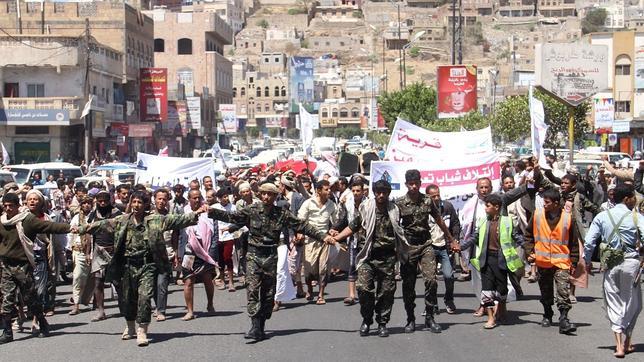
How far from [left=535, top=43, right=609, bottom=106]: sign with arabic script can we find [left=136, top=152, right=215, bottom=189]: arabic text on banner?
13538 millimetres

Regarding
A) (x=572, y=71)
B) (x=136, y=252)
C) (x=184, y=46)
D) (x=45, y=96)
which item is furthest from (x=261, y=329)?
(x=184, y=46)

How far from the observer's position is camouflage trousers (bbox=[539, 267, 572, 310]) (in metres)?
11.1

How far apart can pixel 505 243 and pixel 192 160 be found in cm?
1061

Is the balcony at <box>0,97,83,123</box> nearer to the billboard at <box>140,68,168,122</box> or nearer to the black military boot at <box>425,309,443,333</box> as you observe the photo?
the billboard at <box>140,68,168,122</box>

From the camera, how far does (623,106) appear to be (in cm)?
6162

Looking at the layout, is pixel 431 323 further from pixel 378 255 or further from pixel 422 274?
pixel 378 255

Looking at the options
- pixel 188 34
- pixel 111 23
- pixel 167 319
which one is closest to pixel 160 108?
pixel 111 23

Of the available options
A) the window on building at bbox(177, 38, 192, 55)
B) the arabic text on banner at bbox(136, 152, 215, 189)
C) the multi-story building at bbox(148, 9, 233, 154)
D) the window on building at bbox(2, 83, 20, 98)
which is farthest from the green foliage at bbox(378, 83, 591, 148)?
the window on building at bbox(177, 38, 192, 55)

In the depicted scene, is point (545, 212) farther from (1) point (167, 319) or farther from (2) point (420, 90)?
(2) point (420, 90)

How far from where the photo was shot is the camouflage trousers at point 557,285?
11148 millimetres

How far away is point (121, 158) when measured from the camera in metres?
58.2

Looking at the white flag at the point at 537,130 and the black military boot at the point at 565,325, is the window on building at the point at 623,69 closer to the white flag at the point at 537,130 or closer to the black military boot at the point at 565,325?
the white flag at the point at 537,130

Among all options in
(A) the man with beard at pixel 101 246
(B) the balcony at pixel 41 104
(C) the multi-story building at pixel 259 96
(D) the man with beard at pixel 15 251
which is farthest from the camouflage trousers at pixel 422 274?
(C) the multi-story building at pixel 259 96

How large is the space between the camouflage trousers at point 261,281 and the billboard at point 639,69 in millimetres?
52575
